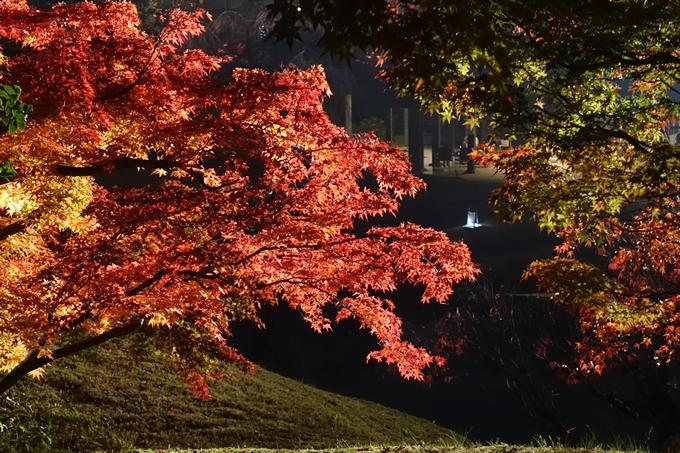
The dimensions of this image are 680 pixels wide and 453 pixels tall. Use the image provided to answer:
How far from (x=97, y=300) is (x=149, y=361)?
7.15 metres

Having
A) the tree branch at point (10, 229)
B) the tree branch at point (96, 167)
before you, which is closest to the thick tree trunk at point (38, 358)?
the tree branch at point (10, 229)

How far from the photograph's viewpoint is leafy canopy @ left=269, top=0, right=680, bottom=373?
420 cm

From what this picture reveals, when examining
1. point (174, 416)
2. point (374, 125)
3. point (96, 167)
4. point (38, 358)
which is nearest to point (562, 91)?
point (96, 167)

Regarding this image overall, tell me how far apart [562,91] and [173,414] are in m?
8.14

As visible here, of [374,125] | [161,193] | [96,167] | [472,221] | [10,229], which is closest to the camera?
[96,167]

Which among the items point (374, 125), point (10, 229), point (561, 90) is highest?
point (374, 125)

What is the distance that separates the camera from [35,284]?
288 inches

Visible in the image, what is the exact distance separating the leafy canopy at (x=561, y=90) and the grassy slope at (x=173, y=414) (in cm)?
545

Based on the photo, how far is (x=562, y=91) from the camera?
23.6 ft

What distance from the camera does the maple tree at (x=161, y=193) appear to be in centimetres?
647

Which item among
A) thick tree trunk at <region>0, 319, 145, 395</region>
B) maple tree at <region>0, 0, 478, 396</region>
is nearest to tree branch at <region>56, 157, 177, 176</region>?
maple tree at <region>0, 0, 478, 396</region>

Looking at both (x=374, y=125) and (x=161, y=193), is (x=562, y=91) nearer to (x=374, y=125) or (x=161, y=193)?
(x=161, y=193)

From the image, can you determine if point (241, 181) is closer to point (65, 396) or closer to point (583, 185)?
point (583, 185)

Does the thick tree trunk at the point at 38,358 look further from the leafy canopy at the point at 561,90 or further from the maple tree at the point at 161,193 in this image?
the leafy canopy at the point at 561,90
